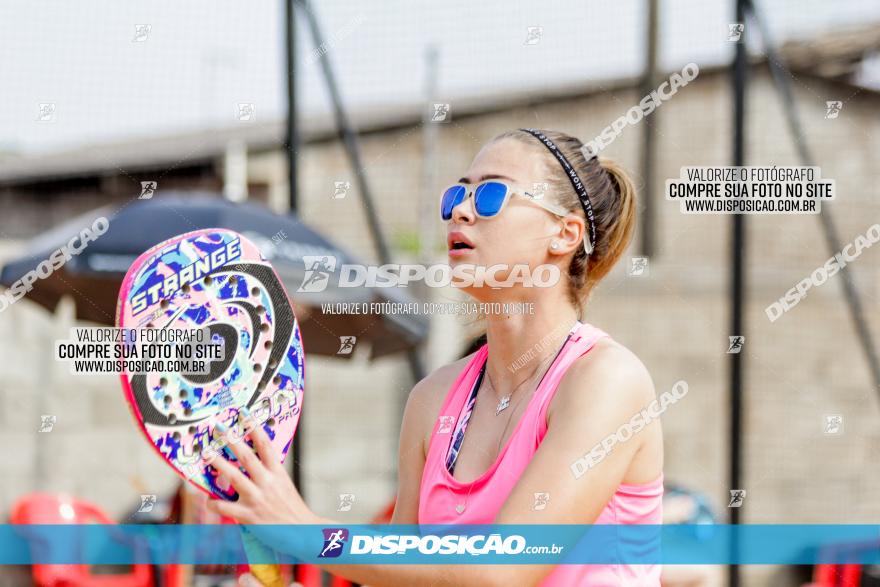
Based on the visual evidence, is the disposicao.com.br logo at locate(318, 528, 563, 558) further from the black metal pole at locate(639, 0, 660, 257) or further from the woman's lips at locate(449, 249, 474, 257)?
the black metal pole at locate(639, 0, 660, 257)

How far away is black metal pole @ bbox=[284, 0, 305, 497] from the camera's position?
12.8 ft

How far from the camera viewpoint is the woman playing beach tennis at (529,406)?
4.78 feet

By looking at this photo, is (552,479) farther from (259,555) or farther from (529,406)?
(259,555)

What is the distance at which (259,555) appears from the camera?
1.62 meters

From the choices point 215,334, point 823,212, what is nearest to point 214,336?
point 215,334

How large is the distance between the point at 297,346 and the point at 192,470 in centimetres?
35

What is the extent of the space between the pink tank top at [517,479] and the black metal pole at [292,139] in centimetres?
233

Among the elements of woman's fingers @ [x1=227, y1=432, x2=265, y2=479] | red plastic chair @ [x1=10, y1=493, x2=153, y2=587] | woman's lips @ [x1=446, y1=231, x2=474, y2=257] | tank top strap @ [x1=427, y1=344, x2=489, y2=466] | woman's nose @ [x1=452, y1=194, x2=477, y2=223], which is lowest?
red plastic chair @ [x1=10, y1=493, x2=153, y2=587]

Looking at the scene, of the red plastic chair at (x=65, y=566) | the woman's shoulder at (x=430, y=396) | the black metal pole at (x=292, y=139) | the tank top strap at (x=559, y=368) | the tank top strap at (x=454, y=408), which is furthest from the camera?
the red plastic chair at (x=65, y=566)

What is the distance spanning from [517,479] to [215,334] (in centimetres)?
76

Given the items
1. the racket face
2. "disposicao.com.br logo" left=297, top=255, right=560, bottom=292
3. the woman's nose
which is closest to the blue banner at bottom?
the racket face

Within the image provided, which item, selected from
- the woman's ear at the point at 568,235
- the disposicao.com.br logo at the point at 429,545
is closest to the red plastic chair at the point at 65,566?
the disposicao.com.br logo at the point at 429,545

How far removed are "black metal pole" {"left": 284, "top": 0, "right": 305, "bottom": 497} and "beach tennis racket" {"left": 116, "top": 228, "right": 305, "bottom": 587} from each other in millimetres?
1929

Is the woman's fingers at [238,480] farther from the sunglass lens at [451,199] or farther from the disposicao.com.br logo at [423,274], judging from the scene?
the sunglass lens at [451,199]
